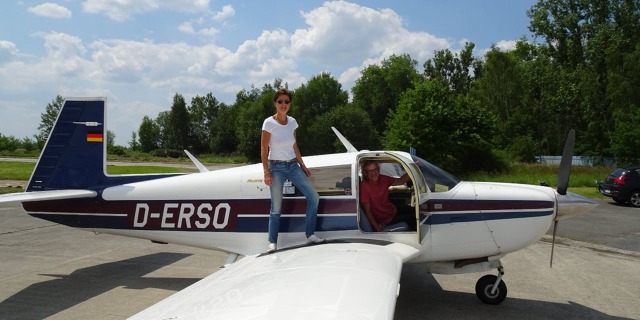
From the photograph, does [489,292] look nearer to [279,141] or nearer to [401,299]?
[401,299]

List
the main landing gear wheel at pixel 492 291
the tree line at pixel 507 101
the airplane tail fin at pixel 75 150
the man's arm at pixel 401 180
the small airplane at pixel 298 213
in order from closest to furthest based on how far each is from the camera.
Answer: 1. the small airplane at pixel 298 213
2. the main landing gear wheel at pixel 492 291
3. the man's arm at pixel 401 180
4. the airplane tail fin at pixel 75 150
5. the tree line at pixel 507 101

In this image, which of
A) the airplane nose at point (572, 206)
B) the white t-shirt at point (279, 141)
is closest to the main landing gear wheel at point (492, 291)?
the airplane nose at point (572, 206)

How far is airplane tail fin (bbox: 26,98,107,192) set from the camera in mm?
6375

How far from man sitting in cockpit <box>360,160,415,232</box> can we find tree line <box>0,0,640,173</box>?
21.4 meters

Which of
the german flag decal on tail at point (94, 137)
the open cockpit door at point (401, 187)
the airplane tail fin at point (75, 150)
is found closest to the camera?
the open cockpit door at point (401, 187)

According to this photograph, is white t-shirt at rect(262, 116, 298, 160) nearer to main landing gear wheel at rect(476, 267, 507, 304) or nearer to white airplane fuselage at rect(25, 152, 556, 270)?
white airplane fuselage at rect(25, 152, 556, 270)

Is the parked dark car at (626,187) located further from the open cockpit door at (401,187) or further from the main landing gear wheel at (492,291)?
the open cockpit door at (401,187)

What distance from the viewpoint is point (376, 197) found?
535cm

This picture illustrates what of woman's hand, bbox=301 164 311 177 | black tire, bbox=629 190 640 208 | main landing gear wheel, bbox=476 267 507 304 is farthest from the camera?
black tire, bbox=629 190 640 208

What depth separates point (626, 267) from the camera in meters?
7.27

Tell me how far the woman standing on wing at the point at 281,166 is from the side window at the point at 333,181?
0.23 metres

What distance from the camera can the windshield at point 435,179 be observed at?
526cm

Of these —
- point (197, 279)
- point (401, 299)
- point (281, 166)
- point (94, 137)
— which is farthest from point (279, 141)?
point (94, 137)

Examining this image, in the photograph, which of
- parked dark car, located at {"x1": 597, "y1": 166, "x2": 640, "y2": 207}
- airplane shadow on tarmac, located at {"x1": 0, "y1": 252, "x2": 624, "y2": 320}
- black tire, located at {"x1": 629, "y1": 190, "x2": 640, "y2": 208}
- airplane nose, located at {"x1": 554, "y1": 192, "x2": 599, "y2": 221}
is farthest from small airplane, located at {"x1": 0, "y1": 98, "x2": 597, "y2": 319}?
black tire, located at {"x1": 629, "y1": 190, "x2": 640, "y2": 208}
